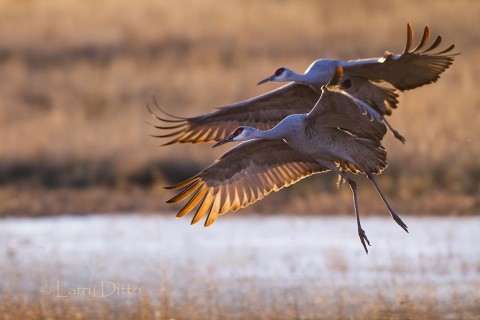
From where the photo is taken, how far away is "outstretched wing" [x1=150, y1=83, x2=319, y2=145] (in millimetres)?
9141

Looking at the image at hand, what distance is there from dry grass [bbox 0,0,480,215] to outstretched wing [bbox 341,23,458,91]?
11.8 ft

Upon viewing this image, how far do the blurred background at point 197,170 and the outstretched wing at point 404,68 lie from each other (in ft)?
5.22

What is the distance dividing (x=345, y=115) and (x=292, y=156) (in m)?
1.23

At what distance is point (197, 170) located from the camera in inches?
540

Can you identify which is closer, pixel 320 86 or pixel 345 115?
pixel 345 115

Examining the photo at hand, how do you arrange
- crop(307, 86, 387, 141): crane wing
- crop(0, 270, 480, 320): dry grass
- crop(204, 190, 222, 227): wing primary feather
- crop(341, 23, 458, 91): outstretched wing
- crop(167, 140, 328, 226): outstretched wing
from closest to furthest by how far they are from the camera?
crop(307, 86, 387, 141): crane wing < crop(0, 270, 480, 320): dry grass < crop(204, 190, 222, 227): wing primary feather < crop(167, 140, 328, 226): outstretched wing < crop(341, 23, 458, 91): outstretched wing

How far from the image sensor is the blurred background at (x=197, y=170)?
858 cm

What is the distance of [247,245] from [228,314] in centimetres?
315

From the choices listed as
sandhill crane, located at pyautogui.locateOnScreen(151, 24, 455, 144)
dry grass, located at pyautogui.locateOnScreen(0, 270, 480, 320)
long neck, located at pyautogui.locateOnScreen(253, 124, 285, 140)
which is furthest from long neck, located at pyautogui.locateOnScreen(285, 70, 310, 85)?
dry grass, located at pyautogui.locateOnScreen(0, 270, 480, 320)
